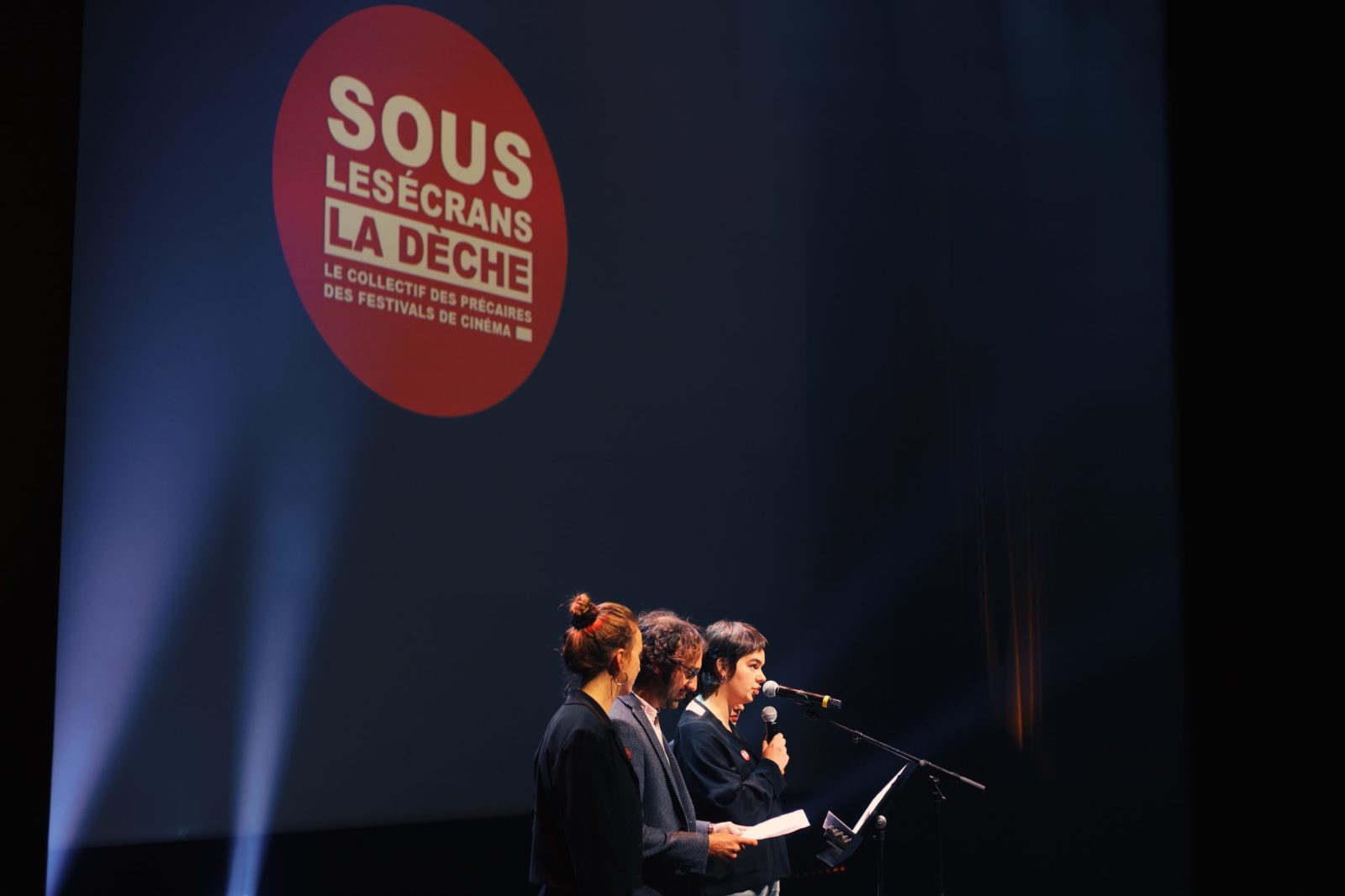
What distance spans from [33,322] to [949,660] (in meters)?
4.41

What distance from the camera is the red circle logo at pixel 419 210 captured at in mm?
4086

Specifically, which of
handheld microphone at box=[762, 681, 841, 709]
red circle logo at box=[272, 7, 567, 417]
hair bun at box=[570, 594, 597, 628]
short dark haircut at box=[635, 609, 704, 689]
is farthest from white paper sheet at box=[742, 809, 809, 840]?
red circle logo at box=[272, 7, 567, 417]

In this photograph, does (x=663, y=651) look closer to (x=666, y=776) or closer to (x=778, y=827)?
(x=666, y=776)

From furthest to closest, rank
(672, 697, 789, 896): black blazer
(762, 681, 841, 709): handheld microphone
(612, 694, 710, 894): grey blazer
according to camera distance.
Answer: (762, 681, 841, 709): handheld microphone → (672, 697, 789, 896): black blazer → (612, 694, 710, 894): grey blazer

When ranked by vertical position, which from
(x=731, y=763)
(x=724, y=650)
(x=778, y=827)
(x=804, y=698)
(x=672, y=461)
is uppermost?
(x=672, y=461)

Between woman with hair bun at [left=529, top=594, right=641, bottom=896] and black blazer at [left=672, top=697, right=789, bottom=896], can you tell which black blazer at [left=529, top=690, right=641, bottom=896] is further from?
black blazer at [left=672, top=697, right=789, bottom=896]

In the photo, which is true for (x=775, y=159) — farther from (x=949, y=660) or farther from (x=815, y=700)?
(x=815, y=700)

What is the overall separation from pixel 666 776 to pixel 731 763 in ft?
1.22

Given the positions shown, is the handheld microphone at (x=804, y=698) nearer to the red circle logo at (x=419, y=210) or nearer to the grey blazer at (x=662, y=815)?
the grey blazer at (x=662, y=815)

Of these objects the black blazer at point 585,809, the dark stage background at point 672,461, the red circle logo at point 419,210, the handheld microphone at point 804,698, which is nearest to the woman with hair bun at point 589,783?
the black blazer at point 585,809

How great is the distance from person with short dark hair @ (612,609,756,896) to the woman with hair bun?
0.69 ft

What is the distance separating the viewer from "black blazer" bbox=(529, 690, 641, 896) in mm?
2691

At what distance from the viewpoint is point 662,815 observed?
3117mm

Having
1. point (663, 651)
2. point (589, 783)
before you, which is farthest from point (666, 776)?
point (589, 783)
